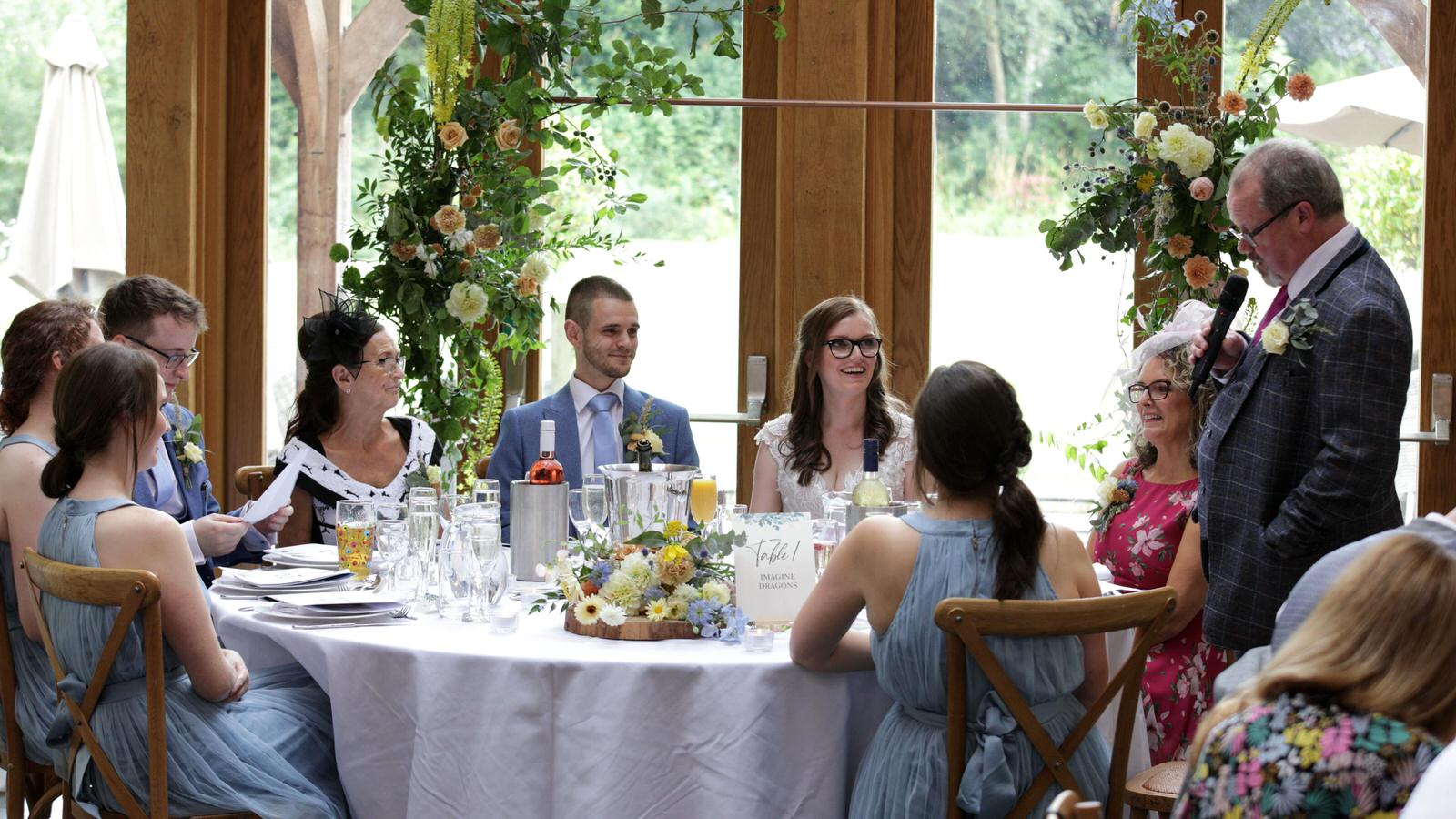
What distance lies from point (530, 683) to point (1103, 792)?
3.27 ft

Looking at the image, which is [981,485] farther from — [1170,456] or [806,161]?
[806,161]

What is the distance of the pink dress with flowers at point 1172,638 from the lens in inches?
121

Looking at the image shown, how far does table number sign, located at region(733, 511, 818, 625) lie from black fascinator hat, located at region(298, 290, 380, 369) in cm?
175

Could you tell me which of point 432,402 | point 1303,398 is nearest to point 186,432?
point 432,402

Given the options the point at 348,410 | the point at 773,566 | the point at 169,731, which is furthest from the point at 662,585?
the point at 348,410

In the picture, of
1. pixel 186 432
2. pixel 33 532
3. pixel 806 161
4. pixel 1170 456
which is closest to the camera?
pixel 33 532

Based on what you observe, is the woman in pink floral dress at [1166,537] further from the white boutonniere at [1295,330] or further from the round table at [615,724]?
the round table at [615,724]

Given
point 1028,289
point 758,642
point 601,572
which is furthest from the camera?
point 1028,289

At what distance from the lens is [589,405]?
4.20m

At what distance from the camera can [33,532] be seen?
2928 mm

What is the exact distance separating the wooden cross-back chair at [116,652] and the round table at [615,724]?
318 millimetres

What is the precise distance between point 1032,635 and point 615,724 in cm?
71

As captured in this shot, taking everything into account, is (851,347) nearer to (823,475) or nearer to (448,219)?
(823,475)

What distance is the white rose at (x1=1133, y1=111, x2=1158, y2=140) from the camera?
159 inches
